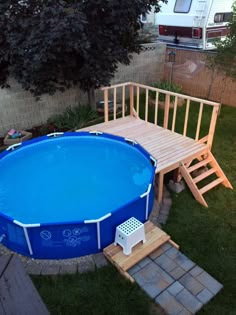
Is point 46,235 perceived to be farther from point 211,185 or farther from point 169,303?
point 211,185

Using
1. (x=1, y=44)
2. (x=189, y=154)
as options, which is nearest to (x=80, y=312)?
(x=189, y=154)

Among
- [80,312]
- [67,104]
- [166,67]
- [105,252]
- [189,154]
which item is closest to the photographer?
[80,312]

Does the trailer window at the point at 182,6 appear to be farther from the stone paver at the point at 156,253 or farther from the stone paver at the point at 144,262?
the stone paver at the point at 144,262

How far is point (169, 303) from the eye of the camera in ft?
9.75

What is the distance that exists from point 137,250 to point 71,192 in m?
1.69

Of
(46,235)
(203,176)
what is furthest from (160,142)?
(46,235)

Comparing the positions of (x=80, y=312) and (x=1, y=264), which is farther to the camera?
(x=1, y=264)

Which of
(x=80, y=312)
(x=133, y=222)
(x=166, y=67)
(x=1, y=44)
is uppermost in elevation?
(x=1, y=44)

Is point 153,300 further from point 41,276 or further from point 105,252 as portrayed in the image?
point 41,276

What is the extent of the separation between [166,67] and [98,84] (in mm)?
4102

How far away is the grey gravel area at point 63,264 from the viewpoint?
11.1 feet

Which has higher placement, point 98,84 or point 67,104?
point 98,84

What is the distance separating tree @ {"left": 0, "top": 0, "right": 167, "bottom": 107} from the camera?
16.6 feet

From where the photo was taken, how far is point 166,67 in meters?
9.59
